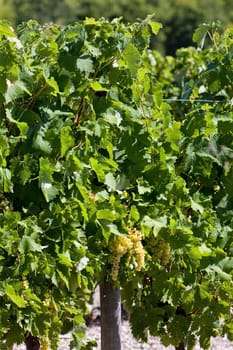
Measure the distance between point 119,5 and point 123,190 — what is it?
45.6 m

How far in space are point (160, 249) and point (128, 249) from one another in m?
0.25

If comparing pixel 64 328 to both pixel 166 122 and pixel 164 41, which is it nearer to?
pixel 166 122

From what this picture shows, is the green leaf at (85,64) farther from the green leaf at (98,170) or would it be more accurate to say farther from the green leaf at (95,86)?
the green leaf at (98,170)

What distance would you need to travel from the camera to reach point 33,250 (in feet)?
9.21

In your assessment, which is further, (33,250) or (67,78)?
(67,78)

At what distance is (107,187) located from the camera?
129 inches

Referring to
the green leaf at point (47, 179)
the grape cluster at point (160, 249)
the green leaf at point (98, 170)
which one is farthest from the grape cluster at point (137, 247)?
the green leaf at point (47, 179)

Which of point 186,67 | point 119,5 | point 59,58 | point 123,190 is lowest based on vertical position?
point 123,190

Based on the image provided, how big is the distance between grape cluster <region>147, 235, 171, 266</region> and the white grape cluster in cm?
16

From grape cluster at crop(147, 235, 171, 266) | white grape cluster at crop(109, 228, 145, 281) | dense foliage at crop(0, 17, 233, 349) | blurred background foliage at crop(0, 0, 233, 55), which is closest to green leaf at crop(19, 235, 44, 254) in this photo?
dense foliage at crop(0, 17, 233, 349)

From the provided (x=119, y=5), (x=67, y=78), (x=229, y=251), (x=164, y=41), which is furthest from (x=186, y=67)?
(x=119, y=5)

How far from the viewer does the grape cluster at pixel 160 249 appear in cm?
343

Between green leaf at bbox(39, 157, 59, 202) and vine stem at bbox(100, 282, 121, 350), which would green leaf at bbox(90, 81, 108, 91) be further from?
vine stem at bbox(100, 282, 121, 350)

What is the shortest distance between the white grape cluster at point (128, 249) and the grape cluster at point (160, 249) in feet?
0.54
